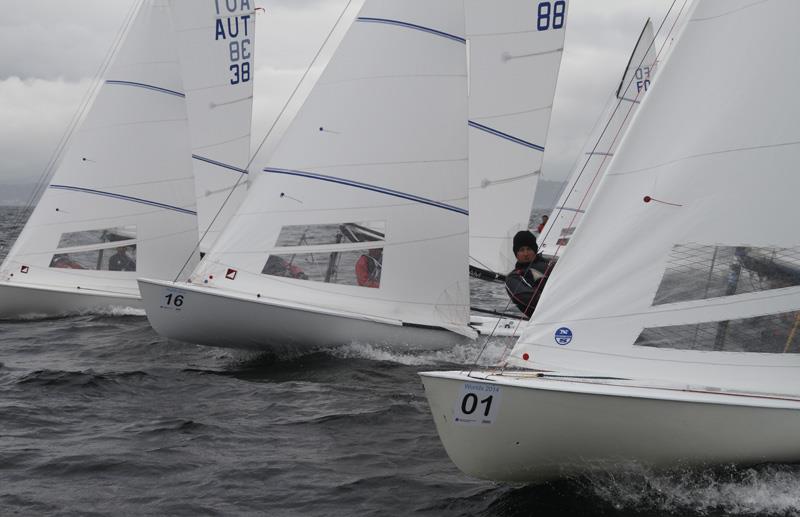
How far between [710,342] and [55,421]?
4.84 m

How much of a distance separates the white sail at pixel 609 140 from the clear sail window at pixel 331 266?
6.82m

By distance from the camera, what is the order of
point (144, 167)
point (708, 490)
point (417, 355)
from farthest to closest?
point (144, 167) → point (417, 355) → point (708, 490)

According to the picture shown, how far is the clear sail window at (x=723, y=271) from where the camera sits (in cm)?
521

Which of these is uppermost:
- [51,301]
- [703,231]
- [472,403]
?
[703,231]

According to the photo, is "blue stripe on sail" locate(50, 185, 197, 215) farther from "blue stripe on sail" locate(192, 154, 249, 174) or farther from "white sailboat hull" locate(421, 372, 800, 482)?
"white sailboat hull" locate(421, 372, 800, 482)

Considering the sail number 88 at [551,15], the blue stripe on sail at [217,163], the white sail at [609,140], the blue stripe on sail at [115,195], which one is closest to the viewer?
the sail number 88 at [551,15]

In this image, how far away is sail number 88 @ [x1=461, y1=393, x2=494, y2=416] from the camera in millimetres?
4914

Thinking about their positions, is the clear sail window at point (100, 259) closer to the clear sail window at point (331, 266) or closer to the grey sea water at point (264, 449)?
the grey sea water at point (264, 449)

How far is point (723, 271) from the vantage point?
5.23 meters

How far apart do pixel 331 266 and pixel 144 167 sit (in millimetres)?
4913

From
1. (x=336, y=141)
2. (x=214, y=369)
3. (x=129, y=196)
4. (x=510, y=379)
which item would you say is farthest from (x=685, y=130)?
(x=129, y=196)

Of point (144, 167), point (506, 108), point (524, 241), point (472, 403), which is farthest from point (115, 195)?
point (472, 403)

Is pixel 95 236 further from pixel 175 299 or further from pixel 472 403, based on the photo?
pixel 472 403

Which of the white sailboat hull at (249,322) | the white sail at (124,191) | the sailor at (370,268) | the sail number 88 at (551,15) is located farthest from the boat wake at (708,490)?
the white sail at (124,191)
